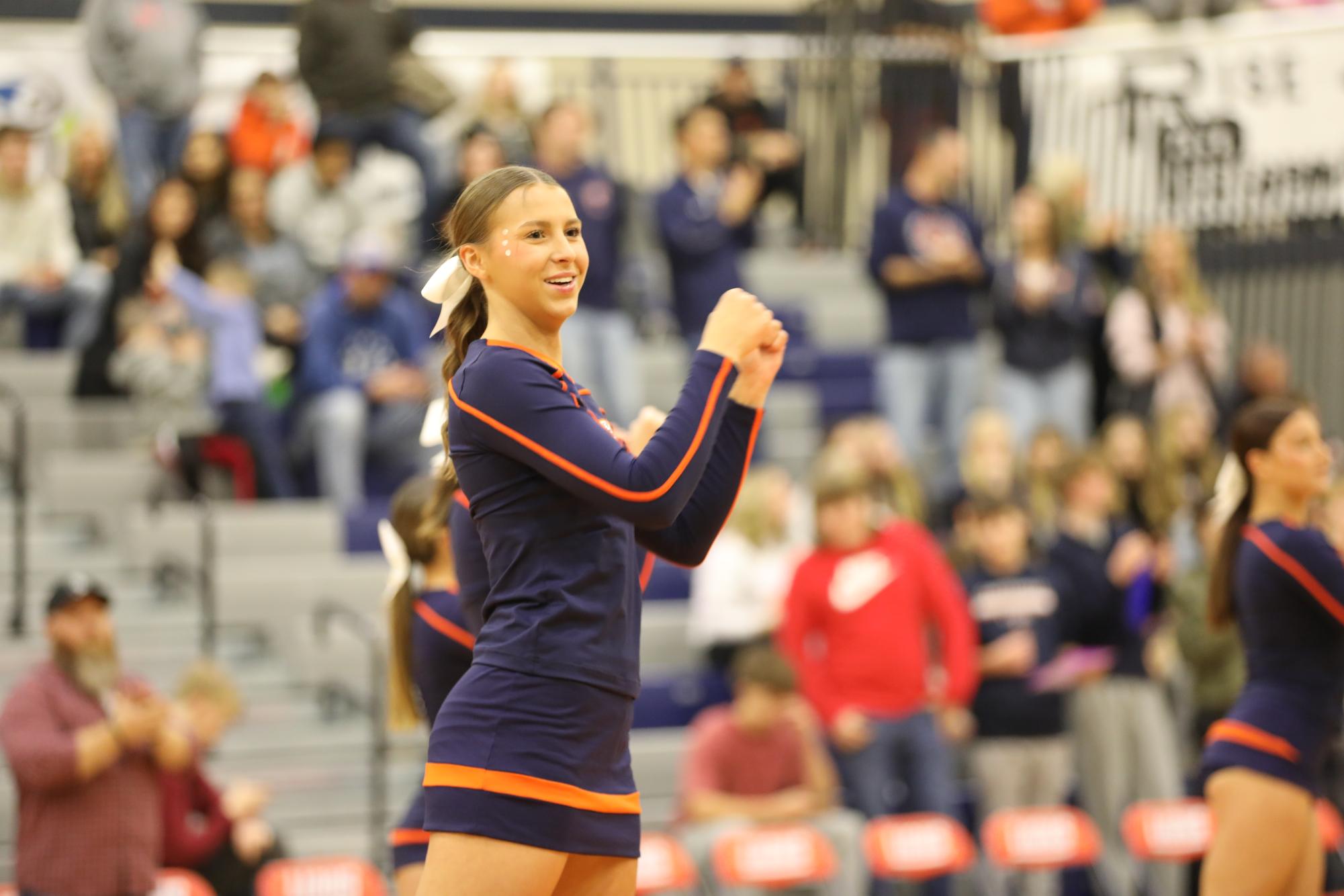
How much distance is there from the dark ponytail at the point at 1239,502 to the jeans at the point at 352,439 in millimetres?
5021

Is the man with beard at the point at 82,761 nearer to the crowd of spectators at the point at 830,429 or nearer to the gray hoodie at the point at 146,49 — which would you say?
the crowd of spectators at the point at 830,429

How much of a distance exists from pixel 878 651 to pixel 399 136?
4.44 m

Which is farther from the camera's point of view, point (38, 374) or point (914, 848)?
point (38, 374)

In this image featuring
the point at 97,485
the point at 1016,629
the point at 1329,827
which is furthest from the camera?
the point at 97,485

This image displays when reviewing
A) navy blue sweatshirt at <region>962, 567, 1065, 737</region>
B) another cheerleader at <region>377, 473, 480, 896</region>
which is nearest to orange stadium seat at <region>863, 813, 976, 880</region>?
navy blue sweatshirt at <region>962, 567, 1065, 737</region>

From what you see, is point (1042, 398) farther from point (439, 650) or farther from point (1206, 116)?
point (439, 650)

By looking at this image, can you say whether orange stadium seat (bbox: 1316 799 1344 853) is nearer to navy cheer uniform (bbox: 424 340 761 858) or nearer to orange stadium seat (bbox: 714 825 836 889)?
orange stadium seat (bbox: 714 825 836 889)

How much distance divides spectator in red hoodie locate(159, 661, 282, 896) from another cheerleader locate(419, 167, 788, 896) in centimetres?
412

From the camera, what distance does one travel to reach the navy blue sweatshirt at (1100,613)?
8.96m

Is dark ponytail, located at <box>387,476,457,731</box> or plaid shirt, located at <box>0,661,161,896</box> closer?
dark ponytail, located at <box>387,476,457,731</box>

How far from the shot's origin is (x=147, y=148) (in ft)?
35.5

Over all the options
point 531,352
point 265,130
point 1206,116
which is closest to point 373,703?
point 265,130

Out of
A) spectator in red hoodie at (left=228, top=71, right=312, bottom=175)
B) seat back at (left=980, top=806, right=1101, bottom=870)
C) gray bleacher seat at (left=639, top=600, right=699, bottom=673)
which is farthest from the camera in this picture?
spectator in red hoodie at (left=228, top=71, right=312, bottom=175)

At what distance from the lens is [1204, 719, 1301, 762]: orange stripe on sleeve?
4.71 m
